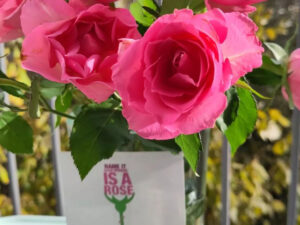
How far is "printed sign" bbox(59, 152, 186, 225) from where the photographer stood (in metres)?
0.59

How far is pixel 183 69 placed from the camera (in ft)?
1.37

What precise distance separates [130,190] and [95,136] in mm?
98

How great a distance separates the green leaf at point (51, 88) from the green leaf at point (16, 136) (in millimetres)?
47

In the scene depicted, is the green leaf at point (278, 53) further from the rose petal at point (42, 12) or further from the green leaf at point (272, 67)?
the rose petal at point (42, 12)

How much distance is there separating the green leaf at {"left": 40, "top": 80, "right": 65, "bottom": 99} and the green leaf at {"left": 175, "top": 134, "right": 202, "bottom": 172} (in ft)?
0.51

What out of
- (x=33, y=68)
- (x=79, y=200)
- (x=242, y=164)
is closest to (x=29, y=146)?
(x=79, y=200)

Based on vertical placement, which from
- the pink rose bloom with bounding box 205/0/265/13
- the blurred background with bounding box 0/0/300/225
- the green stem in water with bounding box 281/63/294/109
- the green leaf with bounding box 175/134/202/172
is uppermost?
the pink rose bloom with bounding box 205/0/265/13

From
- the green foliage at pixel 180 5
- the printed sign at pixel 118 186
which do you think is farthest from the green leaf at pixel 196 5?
the printed sign at pixel 118 186

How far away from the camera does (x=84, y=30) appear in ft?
1.49

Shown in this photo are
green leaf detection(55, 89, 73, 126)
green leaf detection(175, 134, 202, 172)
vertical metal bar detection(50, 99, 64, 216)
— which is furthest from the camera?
vertical metal bar detection(50, 99, 64, 216)

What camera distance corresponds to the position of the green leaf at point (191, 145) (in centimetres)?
50

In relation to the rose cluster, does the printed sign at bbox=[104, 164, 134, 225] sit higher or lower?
lower

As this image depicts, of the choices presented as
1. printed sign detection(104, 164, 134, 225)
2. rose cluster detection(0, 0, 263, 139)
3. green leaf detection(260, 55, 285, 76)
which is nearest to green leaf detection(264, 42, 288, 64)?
green leaf detection(260, 55, 285, 76)

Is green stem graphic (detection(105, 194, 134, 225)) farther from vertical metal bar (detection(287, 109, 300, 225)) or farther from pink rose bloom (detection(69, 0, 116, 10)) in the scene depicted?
vertical metal bar (detection(287, 109, 300, 225))
